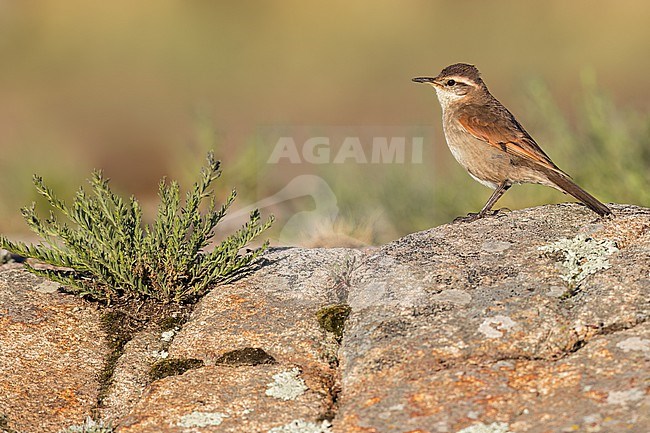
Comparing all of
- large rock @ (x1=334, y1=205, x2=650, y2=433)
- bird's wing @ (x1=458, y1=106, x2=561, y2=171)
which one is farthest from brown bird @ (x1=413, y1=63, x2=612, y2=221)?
large rock @ (x1=334, y1=205, x2=650, y2=433)

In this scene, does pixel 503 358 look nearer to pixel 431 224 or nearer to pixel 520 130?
pixel 520 130

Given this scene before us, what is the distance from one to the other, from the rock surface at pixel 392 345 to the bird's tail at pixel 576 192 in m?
0.11

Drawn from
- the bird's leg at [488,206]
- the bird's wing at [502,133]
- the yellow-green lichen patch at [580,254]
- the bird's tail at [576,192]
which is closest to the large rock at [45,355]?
the yellow-green lichen patch at [580,254]

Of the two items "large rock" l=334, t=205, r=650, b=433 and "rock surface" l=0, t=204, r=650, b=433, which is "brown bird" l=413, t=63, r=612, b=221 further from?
"large rock" l=334, t=205, r=650, b=433

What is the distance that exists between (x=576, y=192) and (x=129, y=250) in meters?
2.73

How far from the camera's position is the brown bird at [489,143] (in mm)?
6473

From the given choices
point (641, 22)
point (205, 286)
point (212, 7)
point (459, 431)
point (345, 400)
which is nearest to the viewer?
point (459, 431)

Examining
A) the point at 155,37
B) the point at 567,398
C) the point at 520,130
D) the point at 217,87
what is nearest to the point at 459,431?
the point at 567,398

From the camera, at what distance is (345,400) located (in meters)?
3.64

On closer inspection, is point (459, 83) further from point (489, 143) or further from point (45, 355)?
point (45, 355)

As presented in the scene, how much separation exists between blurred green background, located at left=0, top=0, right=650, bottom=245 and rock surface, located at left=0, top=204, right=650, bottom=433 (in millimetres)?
7655

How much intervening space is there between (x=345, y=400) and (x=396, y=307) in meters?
0.68

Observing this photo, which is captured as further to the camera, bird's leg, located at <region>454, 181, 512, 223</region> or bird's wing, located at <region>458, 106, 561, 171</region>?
bird's wing, located at <region>458, 106, 561, 171</region>

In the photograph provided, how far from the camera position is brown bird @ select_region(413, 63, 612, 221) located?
21.2 feet
